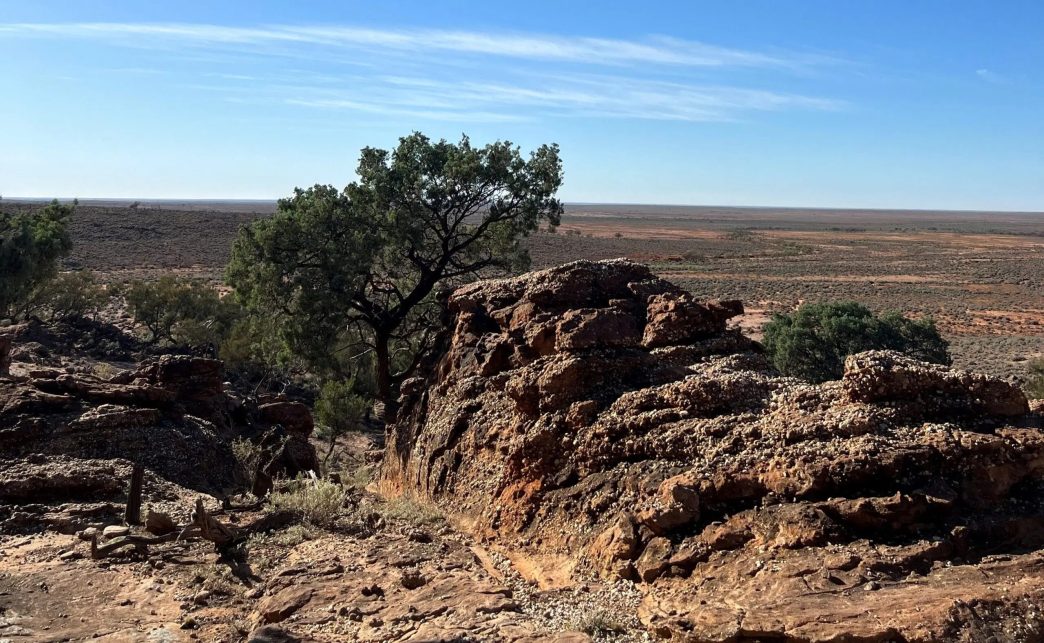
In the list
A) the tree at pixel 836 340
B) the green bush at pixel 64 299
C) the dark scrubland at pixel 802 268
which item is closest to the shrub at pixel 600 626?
the tree at pixel 836 340

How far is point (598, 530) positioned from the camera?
28.2ft

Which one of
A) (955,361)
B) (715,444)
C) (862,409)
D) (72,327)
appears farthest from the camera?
(955,361)

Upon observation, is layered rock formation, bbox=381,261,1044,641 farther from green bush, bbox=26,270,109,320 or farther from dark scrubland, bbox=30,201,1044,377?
green bush, bbox=26,270,109,320

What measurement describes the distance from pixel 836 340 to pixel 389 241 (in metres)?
13.3

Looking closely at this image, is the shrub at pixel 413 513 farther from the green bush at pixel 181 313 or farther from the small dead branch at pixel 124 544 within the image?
the green bush at pixel 181 313

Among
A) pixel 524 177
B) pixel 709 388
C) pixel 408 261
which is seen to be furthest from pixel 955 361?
pixel 709 388

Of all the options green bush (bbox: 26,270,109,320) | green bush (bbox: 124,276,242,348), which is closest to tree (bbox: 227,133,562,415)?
green bush (bbox: 124,276,242,348)

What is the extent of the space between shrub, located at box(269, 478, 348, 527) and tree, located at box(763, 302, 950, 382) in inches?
589

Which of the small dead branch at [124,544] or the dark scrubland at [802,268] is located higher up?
the dark scrubland at [802,268]

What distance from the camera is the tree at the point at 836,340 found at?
2194 cm

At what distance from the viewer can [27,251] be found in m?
27.7

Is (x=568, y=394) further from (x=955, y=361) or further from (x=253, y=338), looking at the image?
(x=955, y=361)

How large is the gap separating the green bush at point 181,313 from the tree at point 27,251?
341 centimetres

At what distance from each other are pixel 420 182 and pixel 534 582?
506 inches
